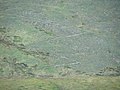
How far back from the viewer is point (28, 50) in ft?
8.30

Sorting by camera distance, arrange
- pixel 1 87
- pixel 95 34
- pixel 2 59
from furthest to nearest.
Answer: pixel 95 34
pixel 2 59
pixel 1 87

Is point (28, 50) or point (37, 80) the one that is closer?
point (37, 80)

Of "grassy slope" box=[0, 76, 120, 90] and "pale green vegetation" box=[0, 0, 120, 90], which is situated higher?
"pale green vegetation" box=[0, 0, 120, 90]

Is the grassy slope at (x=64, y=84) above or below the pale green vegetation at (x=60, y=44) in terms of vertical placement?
below

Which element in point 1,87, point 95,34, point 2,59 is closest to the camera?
point 1,87

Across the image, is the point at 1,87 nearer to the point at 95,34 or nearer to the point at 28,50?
the point at 28,50

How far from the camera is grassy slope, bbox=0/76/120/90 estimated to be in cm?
231

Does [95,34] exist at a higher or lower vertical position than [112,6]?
lower

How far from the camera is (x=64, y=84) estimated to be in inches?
93.0

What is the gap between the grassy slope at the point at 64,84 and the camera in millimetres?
2307

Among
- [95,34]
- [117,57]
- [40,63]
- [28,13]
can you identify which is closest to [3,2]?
[28,13]

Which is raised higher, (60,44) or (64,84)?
(60,44)

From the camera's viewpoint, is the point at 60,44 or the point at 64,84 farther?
the point at 60,44

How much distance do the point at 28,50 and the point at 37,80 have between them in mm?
310
